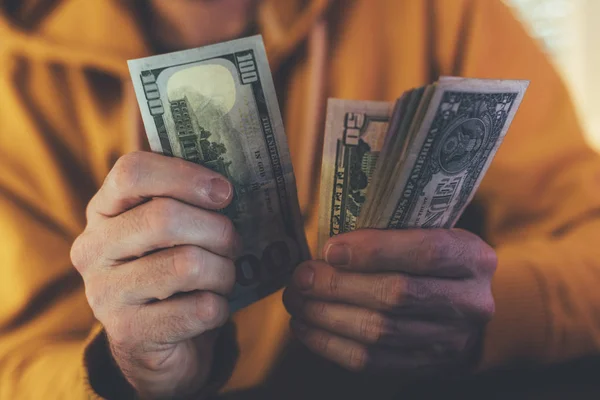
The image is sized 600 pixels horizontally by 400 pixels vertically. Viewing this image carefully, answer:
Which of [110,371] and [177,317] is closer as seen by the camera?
[177,317]

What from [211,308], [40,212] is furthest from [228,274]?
[40,212]

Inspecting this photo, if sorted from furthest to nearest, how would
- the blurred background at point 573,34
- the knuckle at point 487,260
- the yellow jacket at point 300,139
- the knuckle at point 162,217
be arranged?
the blurred background at point 573,34 → the yellow jacket at point 300,139 → the knuckle at point 487,260 → the knuckle at point 162,217

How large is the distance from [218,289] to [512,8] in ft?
2.81

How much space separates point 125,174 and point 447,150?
41 cm

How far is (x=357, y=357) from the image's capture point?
23.6 inches

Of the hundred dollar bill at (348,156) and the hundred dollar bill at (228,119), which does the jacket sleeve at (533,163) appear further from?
the hundred dollar bill at (228,119)

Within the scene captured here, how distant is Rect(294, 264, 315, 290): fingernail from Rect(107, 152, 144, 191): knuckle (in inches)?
10.2

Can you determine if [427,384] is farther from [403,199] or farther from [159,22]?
[159,22]

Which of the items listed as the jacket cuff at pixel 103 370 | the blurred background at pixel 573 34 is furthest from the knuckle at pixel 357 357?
the blurred background at pixel 573 34

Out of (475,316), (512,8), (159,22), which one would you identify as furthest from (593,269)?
(159,22)

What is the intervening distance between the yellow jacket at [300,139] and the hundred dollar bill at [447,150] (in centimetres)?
23

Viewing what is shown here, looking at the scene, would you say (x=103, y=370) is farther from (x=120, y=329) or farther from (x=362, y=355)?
(x=362, y=355)

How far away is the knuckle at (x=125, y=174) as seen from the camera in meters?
0.48

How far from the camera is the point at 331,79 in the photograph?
2.71ft
